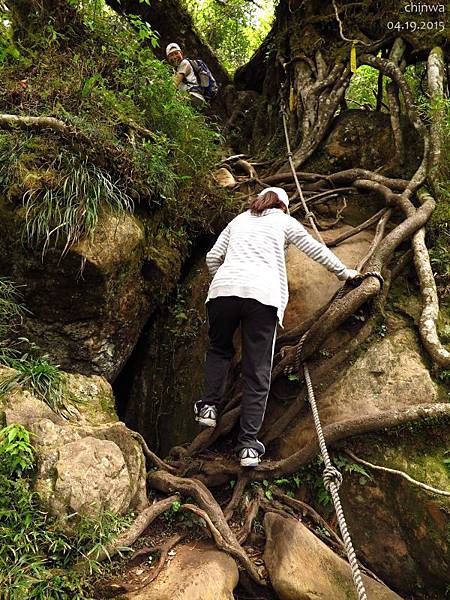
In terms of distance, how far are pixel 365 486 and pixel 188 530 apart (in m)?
1.15

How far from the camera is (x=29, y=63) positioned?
4152mm

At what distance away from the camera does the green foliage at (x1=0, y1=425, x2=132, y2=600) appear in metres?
1.94

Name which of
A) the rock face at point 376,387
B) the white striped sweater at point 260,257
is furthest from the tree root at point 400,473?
the white striped sweater at point 260,257

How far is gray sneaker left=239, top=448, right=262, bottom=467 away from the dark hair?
181cm

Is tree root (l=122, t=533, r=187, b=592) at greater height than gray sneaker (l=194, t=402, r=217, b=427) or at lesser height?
lesser

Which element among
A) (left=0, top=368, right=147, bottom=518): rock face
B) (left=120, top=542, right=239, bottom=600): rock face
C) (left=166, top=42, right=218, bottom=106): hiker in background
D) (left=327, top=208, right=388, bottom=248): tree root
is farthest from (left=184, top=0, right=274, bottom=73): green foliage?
(left=120, top=542, right=239, bottom=600): rock face

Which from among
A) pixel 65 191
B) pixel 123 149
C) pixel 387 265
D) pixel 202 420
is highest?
pixel 387 265

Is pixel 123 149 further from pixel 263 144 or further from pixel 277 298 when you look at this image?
pixel 263 144

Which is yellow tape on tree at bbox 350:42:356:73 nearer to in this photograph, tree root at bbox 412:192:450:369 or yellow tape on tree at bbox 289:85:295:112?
yellow tape on tree at bbox 289:85:295:112

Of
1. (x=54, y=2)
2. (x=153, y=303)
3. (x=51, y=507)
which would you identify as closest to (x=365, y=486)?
(x=51, y=507)

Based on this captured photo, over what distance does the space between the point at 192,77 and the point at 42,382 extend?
18.9ft

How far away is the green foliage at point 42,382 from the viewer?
8.82 feet

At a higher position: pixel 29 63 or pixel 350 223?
pixel 350 223

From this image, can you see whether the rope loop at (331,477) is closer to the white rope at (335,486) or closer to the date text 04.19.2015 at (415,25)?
the white rope at (335,486)
